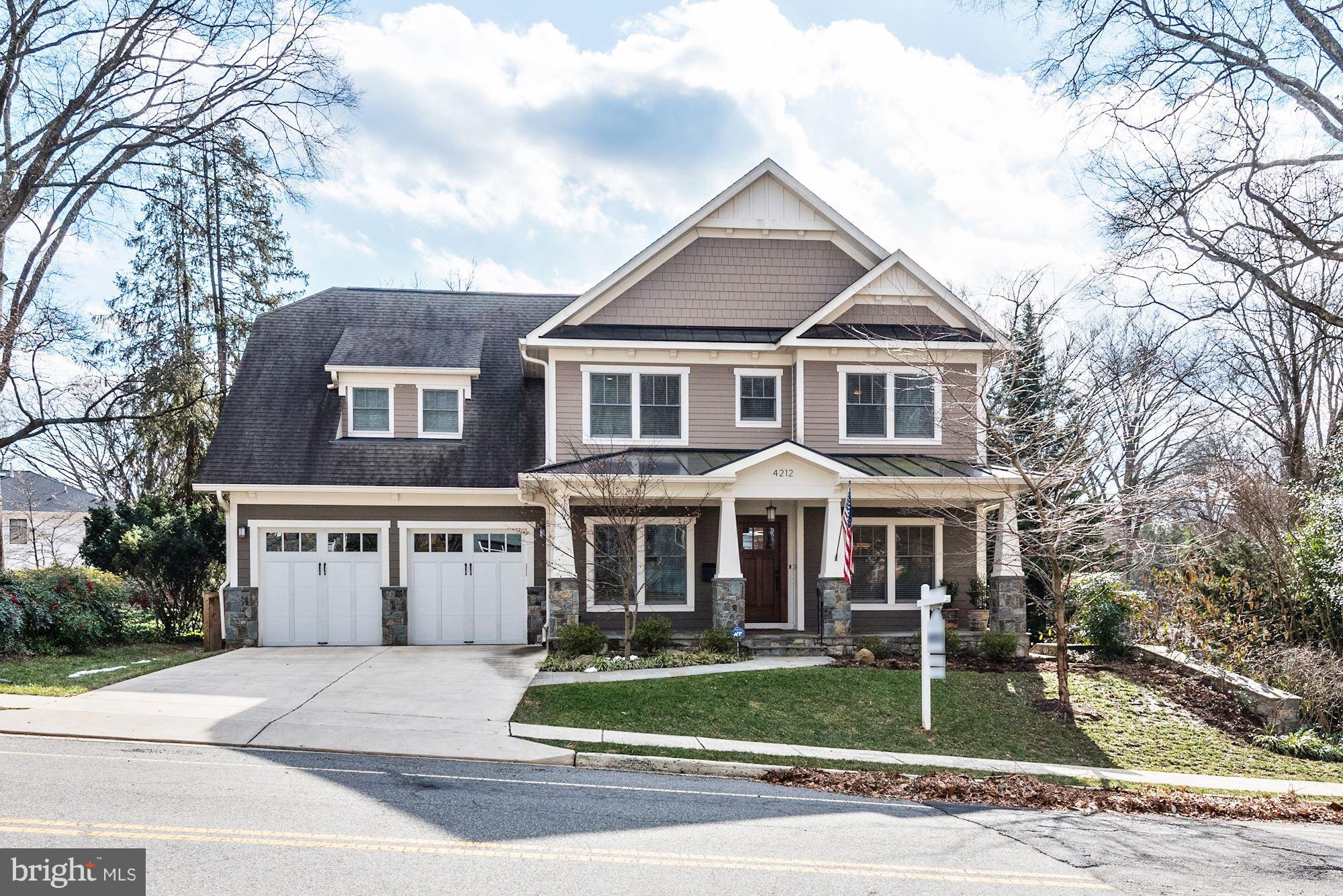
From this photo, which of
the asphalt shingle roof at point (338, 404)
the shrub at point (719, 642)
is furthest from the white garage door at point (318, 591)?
the shrub at point (719, 642)

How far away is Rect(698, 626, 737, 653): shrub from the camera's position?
1617 centimetres

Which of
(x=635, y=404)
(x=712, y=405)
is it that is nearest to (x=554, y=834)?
(x=635, y=404)

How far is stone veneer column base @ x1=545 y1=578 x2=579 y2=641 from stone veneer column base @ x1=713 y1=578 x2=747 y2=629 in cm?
259

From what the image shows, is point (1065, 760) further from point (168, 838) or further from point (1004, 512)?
point (168, 838)

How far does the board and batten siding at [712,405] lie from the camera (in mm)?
18500

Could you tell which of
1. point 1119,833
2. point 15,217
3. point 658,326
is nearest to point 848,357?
point 658,326

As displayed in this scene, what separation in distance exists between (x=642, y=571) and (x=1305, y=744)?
36.5 ft

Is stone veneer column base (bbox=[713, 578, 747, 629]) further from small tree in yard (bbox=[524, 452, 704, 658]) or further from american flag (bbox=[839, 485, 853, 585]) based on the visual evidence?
american flag (bbox=[839, 485, 853, 585])

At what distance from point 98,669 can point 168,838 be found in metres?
10.1

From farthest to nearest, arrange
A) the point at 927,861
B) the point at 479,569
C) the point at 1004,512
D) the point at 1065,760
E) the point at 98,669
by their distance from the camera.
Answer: the point at 479,569
the point at 1004,512
the point at 98,669
the point at 1065,760
the point at 927,861

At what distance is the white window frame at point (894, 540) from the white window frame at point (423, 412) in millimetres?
8719

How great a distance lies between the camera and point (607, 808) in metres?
8.01

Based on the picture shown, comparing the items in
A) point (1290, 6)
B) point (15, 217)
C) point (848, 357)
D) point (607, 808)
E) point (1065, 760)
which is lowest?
point (1065, 760)

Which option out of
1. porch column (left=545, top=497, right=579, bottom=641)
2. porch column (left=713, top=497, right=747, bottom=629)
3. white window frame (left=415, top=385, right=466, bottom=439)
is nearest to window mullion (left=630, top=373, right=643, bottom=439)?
porch column (left=545, top=497, right=579, bottom=641)
